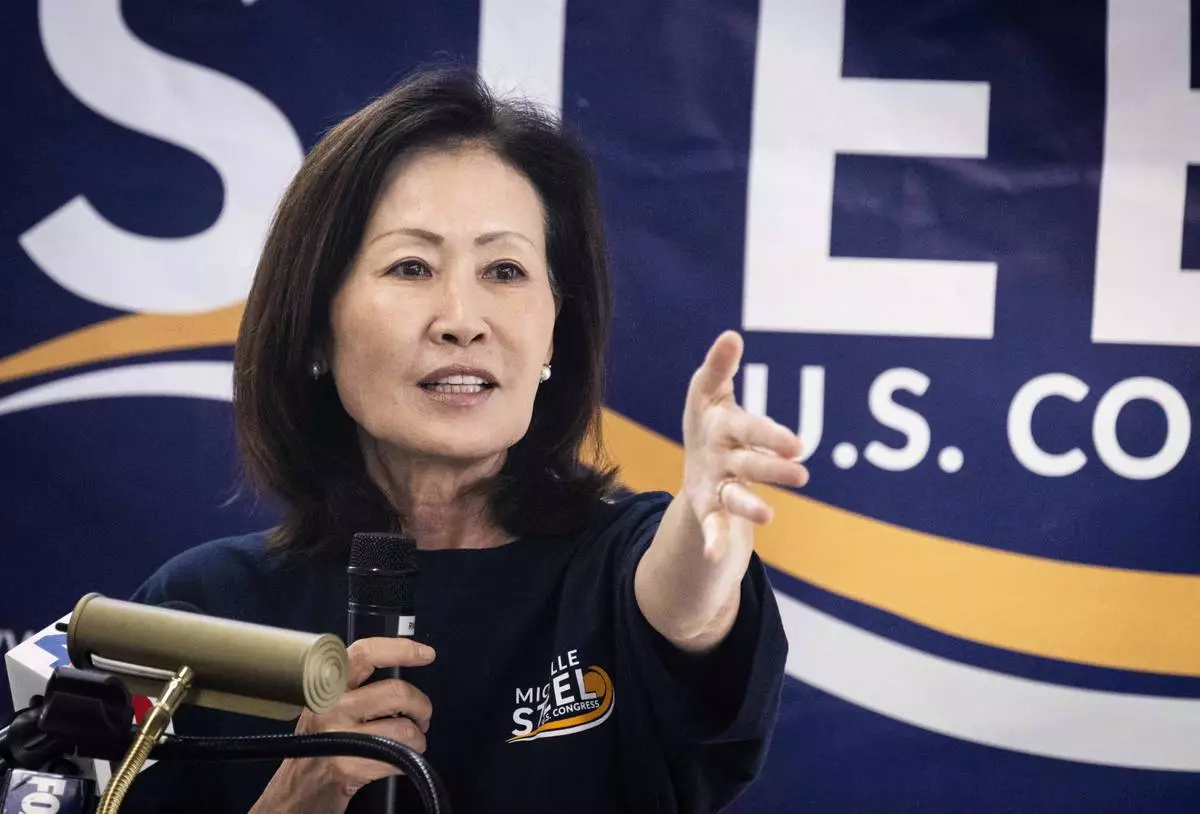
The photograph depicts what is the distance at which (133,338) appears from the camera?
2410mm

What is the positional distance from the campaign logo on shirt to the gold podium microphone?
1.98 ft

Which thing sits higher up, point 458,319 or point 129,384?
point 458,319

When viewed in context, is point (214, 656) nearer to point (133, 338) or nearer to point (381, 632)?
point (381, 632)

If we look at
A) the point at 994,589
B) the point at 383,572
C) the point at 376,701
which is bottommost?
the point at 994,589

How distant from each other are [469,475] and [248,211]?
40.6 inches

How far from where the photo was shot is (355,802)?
1.30 m

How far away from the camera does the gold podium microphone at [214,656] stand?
2.59ft

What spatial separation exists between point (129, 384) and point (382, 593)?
1.42 meters

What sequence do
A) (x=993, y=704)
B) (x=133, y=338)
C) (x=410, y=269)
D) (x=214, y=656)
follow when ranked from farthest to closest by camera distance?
(x=133, y=338) → (x=993, y=704) → (x=410, y=269) → (x=214, y=656)

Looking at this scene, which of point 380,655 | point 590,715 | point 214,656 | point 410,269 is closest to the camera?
point 214,656

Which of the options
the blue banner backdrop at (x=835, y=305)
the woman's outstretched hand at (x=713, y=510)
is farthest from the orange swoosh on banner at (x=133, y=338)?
the woman's outstretched hand at (x=713, y=510)

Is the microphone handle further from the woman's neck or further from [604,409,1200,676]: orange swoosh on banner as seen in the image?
[604,409,1200,676]: orange swoosh on banner

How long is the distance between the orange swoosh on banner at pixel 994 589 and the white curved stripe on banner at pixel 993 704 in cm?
6

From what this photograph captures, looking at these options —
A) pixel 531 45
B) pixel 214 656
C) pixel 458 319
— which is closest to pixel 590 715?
pixel 458 319
